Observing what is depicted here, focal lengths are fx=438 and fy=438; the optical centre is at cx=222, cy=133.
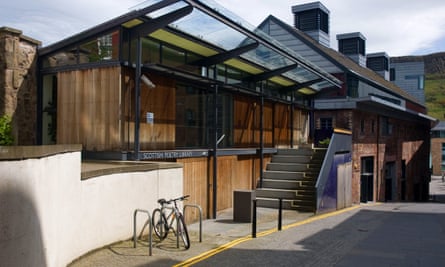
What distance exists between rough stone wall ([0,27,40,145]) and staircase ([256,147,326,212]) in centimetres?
875

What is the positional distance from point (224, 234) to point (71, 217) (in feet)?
16.2

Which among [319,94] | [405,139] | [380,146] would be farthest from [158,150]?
[405,139]

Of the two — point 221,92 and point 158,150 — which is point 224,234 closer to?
point 158,150

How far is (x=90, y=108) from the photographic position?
39.1 feet

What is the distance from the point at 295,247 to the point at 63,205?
491 centimetres

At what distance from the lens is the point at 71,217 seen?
7.06 metres

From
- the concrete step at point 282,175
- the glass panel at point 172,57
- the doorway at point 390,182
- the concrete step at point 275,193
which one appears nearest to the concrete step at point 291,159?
the concrete step at point 282,175

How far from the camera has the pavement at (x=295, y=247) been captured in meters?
7.87

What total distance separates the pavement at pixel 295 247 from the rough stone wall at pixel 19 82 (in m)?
5.54

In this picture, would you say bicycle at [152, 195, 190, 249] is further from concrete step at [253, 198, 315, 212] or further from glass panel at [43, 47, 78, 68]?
concrete step at [253, 198, 315, 212]

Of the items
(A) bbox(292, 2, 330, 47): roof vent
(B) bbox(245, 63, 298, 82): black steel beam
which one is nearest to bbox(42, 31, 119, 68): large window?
(B) bbox(245, 63, 298, 82): black steel beam

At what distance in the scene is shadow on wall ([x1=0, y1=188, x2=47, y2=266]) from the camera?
4.84 metres

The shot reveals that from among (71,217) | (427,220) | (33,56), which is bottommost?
(427,220)

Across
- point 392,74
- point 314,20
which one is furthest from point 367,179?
point 392,74
